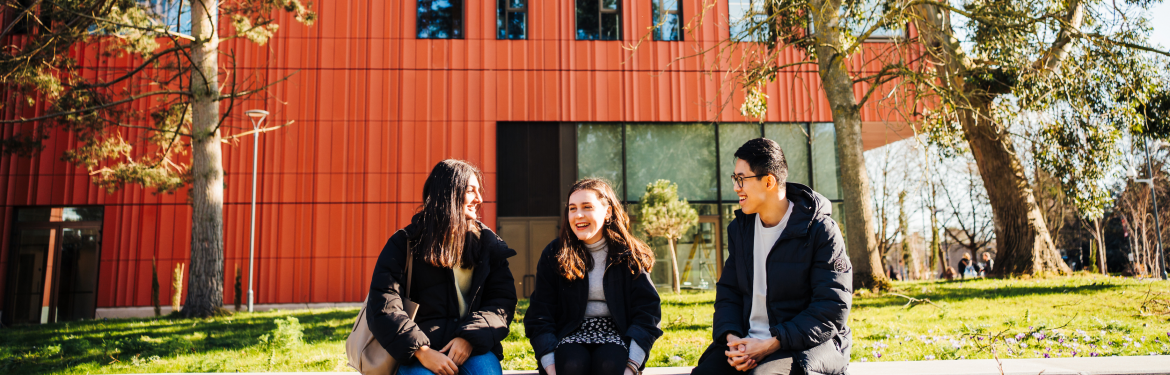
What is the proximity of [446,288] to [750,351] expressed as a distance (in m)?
1.43

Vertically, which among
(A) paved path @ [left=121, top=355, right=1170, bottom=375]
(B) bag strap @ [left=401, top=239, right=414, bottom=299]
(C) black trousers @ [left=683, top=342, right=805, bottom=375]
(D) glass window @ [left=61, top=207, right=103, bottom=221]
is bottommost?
(A) paved path @ [left=121, top=355, right=1170, bottom=375]

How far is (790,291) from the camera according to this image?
2.98 meters

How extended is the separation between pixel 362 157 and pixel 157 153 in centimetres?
418

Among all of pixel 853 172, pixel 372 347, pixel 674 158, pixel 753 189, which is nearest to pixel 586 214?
pixel 753 189

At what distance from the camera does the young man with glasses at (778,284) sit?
2.83 meters

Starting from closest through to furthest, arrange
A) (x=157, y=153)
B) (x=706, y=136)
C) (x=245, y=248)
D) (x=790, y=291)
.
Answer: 1. (x=790, y=291)
2. (x=157, y=153)
3. (x=245, y=248)
4. (x=706, y=136)

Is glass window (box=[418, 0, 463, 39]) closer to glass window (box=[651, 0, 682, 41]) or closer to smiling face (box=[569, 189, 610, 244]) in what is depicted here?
glass window (box=[651, 0, 682, 41])

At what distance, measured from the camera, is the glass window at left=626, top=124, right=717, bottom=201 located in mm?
16172

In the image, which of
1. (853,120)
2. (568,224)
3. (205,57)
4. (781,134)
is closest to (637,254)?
(568,224)

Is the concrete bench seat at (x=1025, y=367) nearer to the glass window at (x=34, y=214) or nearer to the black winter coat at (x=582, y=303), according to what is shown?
the black winter coat at (x=582, y=303)

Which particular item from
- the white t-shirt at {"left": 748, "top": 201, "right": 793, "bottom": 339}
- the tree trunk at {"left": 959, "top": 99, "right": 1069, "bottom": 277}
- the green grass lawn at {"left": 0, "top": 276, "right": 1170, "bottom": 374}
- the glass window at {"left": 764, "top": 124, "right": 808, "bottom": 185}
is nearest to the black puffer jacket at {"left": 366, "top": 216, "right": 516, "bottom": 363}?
the white t-shirt at {"left": 748, "top": 201, "right": 793, "bottom": 339}

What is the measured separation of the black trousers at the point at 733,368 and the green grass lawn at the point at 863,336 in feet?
6.83

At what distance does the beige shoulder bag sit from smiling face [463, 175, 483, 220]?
0.34 metres

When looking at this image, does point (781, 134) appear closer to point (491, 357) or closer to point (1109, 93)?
point (1109, 93)
